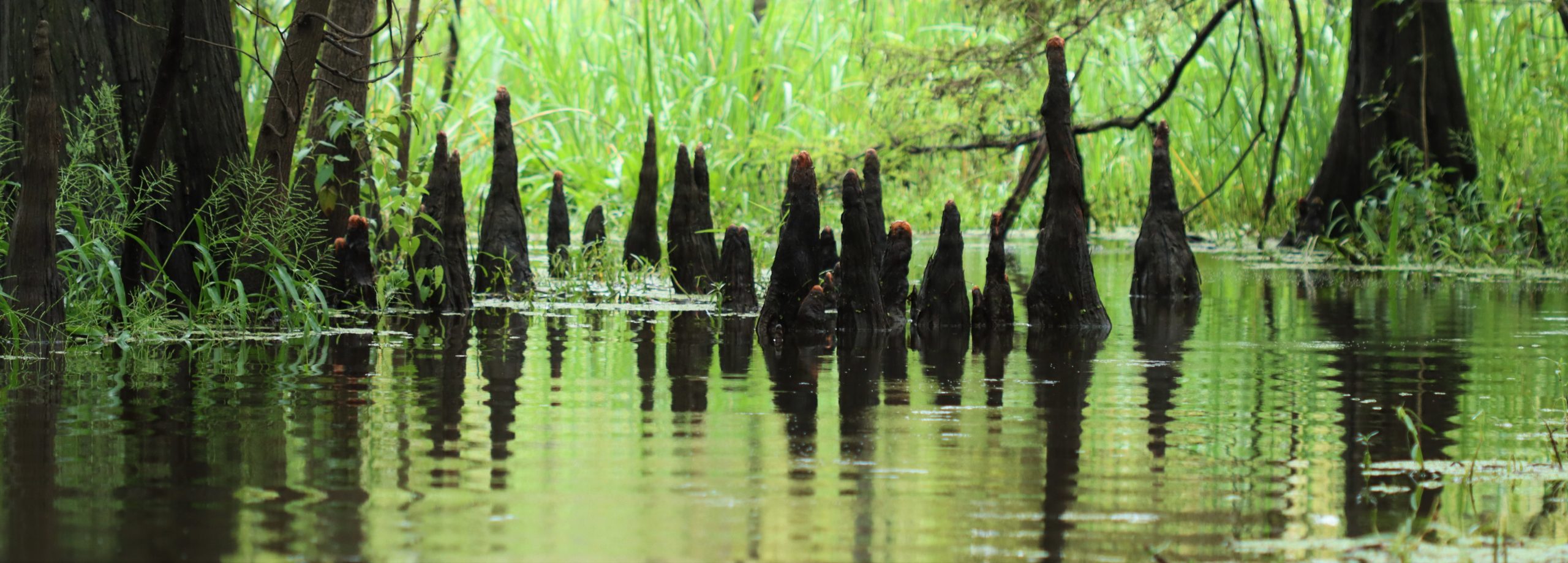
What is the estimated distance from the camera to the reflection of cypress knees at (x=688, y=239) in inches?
295

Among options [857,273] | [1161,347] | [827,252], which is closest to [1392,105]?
[827,252]

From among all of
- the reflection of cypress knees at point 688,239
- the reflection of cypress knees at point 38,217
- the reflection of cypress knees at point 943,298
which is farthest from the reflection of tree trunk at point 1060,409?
the reflection of cypress knees at point 38,217

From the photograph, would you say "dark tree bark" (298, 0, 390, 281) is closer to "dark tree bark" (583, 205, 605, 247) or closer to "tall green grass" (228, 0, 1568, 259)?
"dark tree bark" (583, 205, 605, 247)

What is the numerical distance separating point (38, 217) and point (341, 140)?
6.99 feet

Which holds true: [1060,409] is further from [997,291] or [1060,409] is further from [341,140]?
[341,140]

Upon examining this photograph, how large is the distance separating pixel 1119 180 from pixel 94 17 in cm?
1124

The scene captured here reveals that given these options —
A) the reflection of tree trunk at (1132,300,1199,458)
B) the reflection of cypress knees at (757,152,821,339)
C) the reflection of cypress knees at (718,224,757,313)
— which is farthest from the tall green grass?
the reflection of cypress knees at (757,152,821,339)

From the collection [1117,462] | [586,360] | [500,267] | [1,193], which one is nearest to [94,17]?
[1,193]

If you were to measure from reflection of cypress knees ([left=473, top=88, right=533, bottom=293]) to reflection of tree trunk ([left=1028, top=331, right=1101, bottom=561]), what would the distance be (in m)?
2.73

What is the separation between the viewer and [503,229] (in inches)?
295

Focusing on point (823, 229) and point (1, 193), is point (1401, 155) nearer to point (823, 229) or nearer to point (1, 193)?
point (823, 229)

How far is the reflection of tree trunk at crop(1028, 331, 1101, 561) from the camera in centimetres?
241

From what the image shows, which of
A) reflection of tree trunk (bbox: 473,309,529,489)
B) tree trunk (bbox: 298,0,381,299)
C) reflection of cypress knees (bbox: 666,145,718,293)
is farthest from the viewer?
reflection of cypress knees (bbox: 666,145,718,293)

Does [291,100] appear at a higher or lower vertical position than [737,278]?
higher
